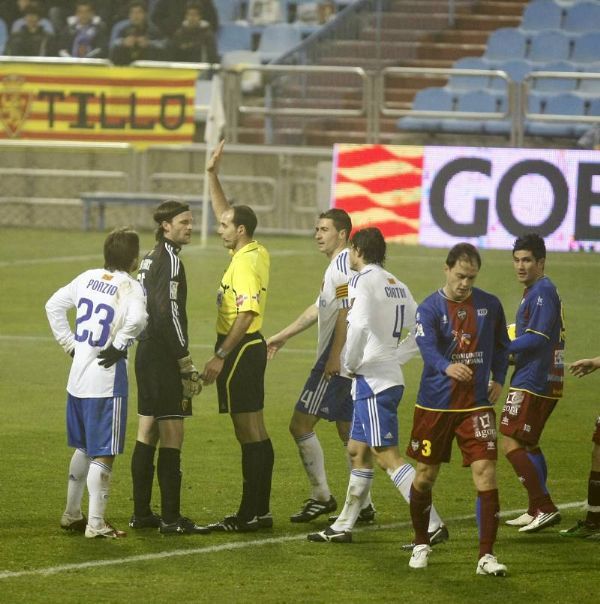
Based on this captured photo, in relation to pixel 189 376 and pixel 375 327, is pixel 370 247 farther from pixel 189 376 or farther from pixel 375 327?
pixel 189 376

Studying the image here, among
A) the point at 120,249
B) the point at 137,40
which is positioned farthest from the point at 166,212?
the point at 137,40

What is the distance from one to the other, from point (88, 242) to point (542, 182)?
316 inches

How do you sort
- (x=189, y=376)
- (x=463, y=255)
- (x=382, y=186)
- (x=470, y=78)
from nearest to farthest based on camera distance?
(x=463, y=255)
(x=189, y=376)
(x=382, y=186)
(x=470, y=78)

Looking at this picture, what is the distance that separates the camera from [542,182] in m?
23.0

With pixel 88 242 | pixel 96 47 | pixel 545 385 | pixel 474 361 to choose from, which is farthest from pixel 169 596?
pixel 96 47

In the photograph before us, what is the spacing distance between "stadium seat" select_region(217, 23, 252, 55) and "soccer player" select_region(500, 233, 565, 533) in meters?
24.4

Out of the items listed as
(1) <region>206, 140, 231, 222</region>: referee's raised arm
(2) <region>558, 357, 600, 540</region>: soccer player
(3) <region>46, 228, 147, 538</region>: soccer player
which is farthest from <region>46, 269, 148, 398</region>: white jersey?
(2) <region>558, 357, 600, 540</region>: soccer player

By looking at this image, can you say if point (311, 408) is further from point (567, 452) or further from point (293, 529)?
point (567, 452)

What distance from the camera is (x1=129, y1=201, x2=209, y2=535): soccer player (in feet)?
26.4

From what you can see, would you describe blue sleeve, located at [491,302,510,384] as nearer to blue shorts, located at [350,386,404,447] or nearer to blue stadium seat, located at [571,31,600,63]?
blue shorts, located at [350,386,404,447]

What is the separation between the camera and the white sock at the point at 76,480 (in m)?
7.91

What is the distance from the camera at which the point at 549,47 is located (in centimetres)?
2966

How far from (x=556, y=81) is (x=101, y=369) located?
20752 millimetres

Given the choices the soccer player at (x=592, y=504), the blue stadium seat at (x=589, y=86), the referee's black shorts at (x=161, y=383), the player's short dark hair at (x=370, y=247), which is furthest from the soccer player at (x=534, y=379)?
the blue stadium seat at (x=589, y=86)
